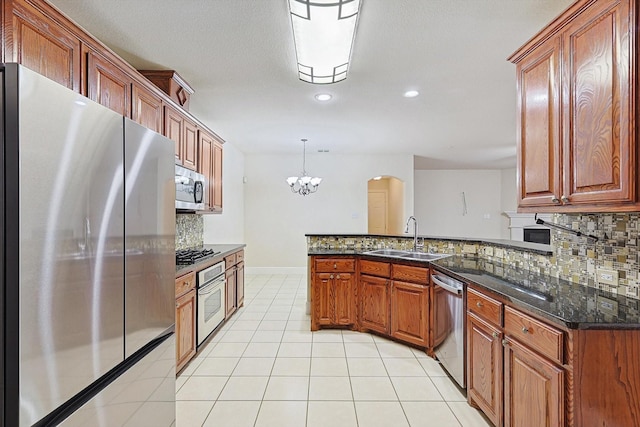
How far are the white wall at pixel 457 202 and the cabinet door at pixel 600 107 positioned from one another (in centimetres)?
762

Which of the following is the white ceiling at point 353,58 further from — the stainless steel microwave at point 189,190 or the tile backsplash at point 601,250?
the tile backsplash at point 601,250

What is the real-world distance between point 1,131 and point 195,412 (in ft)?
6.58

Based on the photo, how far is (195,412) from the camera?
216 centimetres

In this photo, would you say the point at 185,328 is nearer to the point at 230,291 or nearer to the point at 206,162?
the point at 230,291

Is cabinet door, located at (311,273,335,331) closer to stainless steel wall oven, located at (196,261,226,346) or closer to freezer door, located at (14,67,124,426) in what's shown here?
stainless steel wall oven, located at (196,261,226,346)

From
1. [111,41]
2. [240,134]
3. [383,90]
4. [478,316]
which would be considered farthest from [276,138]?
[478,316]

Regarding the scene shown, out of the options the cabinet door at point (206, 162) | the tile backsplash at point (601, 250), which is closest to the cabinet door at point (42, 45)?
the cabinet door at point (206, 162)

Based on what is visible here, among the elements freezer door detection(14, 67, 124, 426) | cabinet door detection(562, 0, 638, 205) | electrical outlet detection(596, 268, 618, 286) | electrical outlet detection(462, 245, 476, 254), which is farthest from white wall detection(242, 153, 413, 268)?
freezer door detection(14, 67, 124, 426)

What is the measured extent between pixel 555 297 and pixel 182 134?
3.21m

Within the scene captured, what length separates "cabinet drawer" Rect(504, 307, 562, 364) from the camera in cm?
139

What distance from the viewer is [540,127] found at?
74.5 inches

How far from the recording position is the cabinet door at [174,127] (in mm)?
2846

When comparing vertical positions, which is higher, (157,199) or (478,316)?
Answer: (157,199)

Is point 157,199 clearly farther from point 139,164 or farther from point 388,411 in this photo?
point 388,411
